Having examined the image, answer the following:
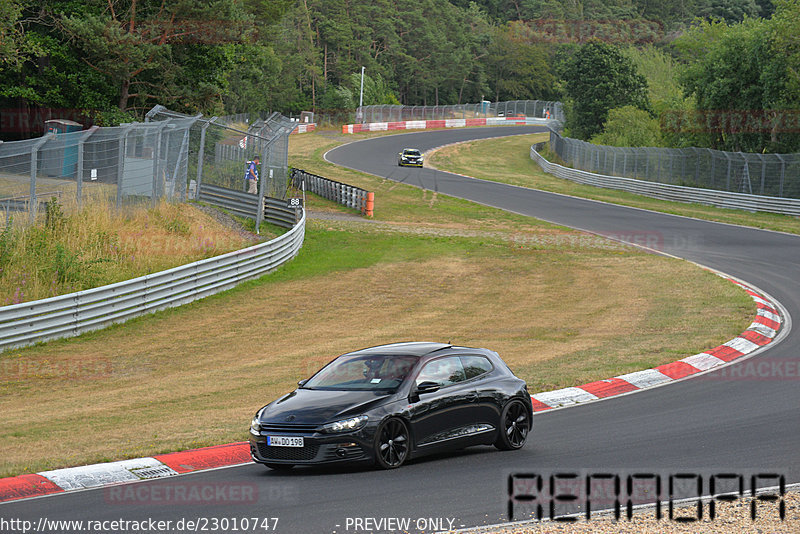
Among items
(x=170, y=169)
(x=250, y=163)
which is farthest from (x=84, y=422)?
(x=250, y=163)

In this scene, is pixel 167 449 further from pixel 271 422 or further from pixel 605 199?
pixel 605 199

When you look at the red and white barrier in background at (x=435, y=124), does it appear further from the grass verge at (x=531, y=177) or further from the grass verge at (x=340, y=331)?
the grass verge at (x=340, y=331)

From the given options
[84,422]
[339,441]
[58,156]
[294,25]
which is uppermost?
[294,25]

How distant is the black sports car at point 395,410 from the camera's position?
30.9ft

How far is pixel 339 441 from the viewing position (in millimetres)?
9344

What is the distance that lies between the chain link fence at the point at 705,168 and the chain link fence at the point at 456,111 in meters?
46.2

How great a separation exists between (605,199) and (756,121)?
10416 millimetres

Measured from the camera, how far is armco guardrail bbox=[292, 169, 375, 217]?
4294cm

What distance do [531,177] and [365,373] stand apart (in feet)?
182

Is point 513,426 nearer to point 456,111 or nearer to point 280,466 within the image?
point 280,466

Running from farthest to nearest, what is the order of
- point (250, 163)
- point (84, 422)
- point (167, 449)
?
point (250, 163), point (84, 422), point (167, 449)

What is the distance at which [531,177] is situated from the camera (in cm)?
6469

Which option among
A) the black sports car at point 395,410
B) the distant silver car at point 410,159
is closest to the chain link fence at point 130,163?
the black sports car at point 395,410

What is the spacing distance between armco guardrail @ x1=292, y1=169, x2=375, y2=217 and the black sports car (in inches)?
1238
